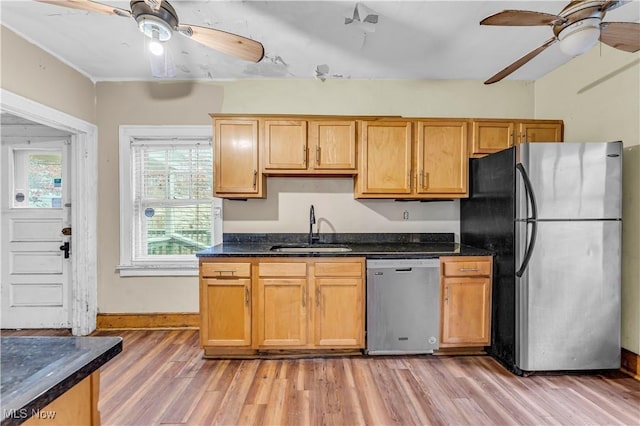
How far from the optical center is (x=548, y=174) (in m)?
2.25

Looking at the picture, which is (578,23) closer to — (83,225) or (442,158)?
(442,158)

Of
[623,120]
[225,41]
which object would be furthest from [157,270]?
[623,120]

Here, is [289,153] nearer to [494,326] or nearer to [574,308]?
[494,326]

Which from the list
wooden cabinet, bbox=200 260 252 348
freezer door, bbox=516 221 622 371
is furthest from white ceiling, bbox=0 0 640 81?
wooden cabinet, bbox=200 260 252 348

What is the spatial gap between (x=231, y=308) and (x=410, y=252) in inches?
62.7

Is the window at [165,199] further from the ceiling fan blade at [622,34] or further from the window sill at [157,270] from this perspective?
the ceiling fan blade at [622,34]

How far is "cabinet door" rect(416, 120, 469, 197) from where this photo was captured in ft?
9.59

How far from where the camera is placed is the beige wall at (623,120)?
7.61 feet

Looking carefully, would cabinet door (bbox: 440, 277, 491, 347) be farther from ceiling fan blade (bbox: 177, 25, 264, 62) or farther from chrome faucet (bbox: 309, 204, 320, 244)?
ceiling fan blade (bbox: 177, 25, 264, 62)

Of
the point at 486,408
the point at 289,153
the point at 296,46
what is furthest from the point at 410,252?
the point at 296,46

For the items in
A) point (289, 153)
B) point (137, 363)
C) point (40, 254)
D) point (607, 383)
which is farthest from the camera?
point (40, 254)

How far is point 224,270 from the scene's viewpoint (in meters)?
2.55

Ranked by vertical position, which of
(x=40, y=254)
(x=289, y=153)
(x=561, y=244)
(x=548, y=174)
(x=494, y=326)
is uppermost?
(x=289, y=153)

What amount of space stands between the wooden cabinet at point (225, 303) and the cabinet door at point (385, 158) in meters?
1.39
